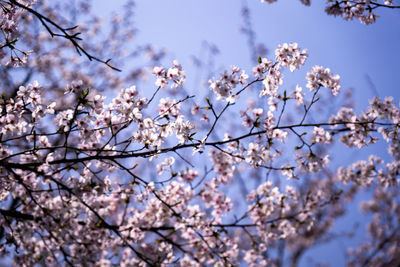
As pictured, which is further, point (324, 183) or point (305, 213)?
point (324, 183)

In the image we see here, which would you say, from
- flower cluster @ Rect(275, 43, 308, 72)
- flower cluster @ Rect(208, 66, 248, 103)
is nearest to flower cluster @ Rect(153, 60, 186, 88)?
flower cluster @ Rect(208, 66, 248, 103)

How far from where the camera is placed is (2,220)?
4.77 meters

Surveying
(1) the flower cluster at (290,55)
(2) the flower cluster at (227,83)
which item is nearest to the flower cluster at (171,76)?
(2) the flower cluster at (227,83)

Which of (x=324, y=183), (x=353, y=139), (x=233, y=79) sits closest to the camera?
(x=233, y=79)

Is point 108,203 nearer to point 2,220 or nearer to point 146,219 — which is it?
point 146,219

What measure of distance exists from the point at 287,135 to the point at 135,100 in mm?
2198

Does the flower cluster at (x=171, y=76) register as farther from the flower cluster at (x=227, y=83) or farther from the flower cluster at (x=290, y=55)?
the flower cluster at (x=290, y=55)

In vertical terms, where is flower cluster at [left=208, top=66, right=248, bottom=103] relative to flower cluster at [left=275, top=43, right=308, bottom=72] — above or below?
below

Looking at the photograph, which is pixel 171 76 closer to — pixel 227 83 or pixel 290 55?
pixel 227 83

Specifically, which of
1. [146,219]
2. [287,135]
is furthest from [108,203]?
[287,135]

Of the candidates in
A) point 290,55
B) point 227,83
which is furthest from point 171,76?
point 290,55

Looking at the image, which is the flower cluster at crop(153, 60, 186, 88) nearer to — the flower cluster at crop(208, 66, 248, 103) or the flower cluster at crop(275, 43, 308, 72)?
the flower cluster at crop(208, 66, 248, 103)

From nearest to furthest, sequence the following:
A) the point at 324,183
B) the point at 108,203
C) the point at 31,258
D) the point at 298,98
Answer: the point at 298,98, the point at 31,258, the point at 108,203, the point at 324,183

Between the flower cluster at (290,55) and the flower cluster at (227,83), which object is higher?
the flower cluster at (290,55)
